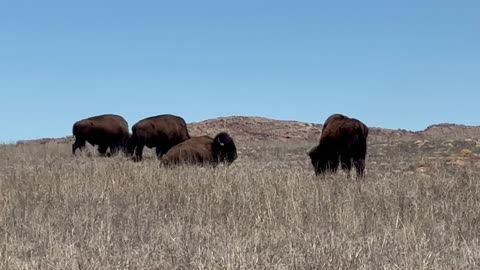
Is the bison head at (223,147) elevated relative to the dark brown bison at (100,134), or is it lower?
lower

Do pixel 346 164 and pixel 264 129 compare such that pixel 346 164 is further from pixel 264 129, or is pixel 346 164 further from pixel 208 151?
pixel 264 129

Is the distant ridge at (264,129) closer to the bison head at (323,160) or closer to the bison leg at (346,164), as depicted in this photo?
the bison head at (323,160)

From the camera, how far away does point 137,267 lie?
5926mm

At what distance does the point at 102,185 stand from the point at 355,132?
4.64 m

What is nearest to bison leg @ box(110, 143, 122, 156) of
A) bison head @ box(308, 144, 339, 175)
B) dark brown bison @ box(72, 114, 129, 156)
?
dark brown bison @ box(72, 114, 129, 156)

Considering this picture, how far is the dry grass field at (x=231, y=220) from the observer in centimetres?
620

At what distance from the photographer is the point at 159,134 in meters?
21.3

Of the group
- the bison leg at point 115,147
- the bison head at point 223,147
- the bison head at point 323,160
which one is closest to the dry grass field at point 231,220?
the bison head at point 323,160

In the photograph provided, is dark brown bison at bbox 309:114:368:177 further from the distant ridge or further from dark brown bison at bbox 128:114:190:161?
the distant ridge

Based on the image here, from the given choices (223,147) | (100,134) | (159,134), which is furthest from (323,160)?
(100,134)

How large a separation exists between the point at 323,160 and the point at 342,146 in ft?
2.16

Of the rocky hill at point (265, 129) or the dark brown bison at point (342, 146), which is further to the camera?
the rocky hill at point (265, 129)

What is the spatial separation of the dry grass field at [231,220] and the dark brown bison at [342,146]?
1.64 metres

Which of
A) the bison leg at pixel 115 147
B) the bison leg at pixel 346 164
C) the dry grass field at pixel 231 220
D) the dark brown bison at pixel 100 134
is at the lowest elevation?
the dry grass field at pixel 231 220
